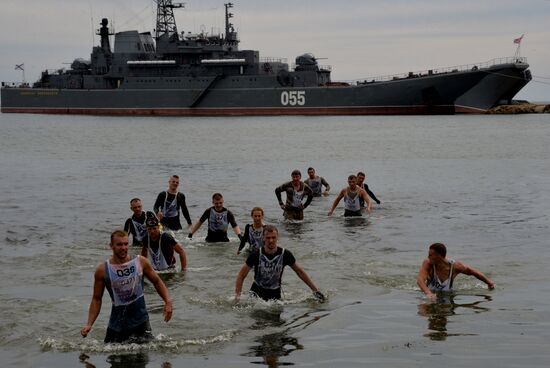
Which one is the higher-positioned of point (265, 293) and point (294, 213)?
point (265, 293)

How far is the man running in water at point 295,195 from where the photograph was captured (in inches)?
888

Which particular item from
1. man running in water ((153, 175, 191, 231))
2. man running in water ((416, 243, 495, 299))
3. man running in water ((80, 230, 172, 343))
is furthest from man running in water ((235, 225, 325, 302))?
man running in water ((153, 175, 191, 231))

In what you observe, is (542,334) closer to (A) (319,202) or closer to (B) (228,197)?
(A) (319,202)

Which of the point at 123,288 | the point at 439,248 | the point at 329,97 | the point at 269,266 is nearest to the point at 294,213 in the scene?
the point at 439,248

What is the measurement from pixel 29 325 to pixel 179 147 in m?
52.9

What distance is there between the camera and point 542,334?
12000 mm

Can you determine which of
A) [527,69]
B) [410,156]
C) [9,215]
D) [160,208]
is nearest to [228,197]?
[9,215]

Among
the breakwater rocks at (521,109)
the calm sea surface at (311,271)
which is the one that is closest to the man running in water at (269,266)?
the calm sea surface at (311,271)

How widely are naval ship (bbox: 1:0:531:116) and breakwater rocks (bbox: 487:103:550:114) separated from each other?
214cm

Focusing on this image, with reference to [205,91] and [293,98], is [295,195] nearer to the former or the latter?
[293,98]

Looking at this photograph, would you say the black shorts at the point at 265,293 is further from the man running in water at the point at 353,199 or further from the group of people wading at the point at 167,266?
the man running in water at the point at 353,199

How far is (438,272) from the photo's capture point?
46.6 ft

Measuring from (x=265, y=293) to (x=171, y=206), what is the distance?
7.66m

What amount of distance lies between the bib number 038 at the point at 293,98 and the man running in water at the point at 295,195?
272 ft
